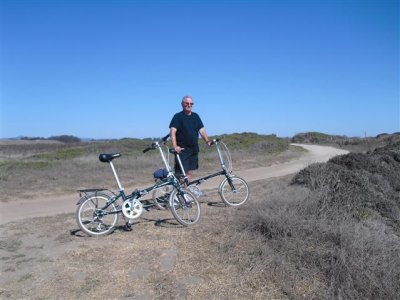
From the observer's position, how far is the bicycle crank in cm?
646

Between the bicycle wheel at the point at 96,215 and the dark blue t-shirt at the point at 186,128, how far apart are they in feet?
6.81

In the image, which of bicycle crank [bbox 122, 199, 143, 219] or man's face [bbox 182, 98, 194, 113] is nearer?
bicycle crank [bbox 122, 199, 143, 219]

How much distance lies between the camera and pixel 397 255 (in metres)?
5.43

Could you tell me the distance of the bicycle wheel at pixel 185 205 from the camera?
269 inches

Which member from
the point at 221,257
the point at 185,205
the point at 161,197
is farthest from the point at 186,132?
the point at 221,257

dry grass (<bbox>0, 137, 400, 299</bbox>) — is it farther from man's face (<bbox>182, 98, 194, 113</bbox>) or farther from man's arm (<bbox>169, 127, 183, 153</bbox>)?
man's face (<bbox>182, 98, 194, 113</bbox>)

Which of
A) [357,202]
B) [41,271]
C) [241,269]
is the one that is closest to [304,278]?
[241,269]

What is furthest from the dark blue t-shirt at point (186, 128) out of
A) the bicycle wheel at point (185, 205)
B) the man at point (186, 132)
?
the bicycle wheel at point (185, 205)

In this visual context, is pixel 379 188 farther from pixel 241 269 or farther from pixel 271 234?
pixel 241 269

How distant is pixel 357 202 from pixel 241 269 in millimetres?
4141

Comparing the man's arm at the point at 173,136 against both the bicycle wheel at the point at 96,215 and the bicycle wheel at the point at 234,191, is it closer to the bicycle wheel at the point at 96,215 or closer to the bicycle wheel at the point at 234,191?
the bicycle wheel at the point at 234,191

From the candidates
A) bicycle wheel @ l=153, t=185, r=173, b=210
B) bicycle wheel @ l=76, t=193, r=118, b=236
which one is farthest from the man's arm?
bicycle wheel @ l=76, t=193, r=118, b=236

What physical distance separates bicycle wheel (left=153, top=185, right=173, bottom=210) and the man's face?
4.96 ft

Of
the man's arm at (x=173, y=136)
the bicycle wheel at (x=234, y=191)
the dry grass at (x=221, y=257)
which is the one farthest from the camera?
the bicycle wheel at (x=234, y=191)
